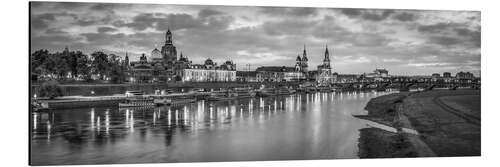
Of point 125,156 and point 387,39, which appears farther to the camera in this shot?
point 387,39

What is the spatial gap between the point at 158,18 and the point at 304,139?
17.9ft

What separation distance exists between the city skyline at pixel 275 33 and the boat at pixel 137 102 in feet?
26.4

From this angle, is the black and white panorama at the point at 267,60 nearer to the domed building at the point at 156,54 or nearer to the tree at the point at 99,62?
the tree at the point at 99,62

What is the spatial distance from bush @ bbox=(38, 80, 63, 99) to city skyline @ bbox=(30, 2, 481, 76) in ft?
5.50

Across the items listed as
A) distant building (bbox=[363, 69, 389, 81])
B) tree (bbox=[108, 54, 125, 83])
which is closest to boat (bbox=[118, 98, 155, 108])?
tree (bbox=[108, 54, 125, 83])

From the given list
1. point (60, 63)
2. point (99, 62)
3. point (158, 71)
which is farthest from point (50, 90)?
point (158, 71)

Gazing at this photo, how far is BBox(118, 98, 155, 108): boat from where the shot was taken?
841 inches

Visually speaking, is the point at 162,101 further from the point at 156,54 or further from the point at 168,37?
the point at 168,37

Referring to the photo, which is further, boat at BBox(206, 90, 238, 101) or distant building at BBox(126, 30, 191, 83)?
boat at BBox(206, 90, 238, 101)

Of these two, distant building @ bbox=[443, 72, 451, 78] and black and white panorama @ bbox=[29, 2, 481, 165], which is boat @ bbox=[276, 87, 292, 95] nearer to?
black and white panorama @ bbox=[29, 2, 481, 165]

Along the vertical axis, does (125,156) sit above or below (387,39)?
below

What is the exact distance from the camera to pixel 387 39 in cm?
1291
